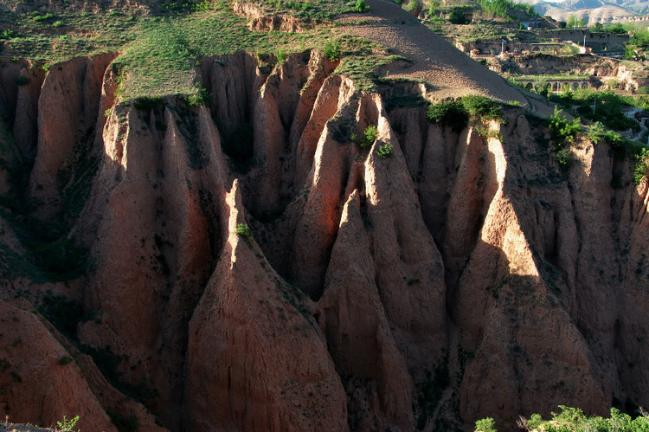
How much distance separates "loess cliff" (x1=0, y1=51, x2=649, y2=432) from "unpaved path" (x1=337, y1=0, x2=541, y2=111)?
165 cm

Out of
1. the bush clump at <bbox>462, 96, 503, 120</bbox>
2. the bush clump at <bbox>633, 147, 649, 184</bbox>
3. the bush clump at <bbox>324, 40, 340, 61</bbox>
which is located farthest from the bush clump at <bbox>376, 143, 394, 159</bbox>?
the bush clump at <bbox>633, 147, 649, 184</bbox>

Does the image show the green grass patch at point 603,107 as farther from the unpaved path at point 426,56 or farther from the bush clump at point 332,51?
the bush clump at point 332,51

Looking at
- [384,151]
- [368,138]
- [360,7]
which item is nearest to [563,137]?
[384,151]

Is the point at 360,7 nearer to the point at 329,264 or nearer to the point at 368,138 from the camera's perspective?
the point at 368,138

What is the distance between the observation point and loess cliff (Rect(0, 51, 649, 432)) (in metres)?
20.6

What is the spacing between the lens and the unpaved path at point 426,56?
1126 inches

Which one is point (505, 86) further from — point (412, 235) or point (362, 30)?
point (412, 235)

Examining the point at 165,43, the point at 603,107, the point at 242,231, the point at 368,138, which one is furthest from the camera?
the point at 603,107

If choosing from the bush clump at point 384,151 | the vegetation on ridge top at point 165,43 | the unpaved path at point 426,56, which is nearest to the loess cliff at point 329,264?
the bush clump at point 384,151

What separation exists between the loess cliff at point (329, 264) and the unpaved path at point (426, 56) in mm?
1650

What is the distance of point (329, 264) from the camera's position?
23391 mm

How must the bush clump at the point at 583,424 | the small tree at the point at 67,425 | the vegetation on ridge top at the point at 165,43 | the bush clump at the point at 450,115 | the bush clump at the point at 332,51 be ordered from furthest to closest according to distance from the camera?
1. the bush clump at the point at 332,51
2. the vegetation on ridge top at the point at 165,43
3. the bush clump at the point at 450,115
4. the bush clump at the point at 583,424
5. the small tree at the point at 67,425

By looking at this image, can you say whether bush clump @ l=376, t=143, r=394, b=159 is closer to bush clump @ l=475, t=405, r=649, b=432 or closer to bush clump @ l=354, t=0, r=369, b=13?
bush clump @ l=475, t=405, r=649, b=432

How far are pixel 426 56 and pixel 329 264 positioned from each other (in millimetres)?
13687
